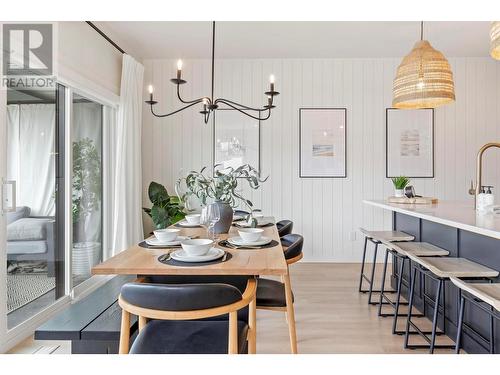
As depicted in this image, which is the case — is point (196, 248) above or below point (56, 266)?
above

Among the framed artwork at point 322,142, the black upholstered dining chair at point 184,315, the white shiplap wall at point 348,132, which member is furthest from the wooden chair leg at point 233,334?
the framed artwork at point 322,142

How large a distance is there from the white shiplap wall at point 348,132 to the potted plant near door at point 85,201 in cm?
116

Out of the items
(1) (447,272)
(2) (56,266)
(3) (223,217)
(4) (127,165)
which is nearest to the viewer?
(1) (447,272)

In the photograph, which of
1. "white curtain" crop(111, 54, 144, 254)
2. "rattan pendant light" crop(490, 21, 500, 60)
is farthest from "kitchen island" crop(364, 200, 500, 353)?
"white curtain" crop(111, 54, 144, 254)

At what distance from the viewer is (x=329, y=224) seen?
4.47 m

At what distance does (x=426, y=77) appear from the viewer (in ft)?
8.68

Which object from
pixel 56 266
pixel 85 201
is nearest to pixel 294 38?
pixel 85 201

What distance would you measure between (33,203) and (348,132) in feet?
11.9

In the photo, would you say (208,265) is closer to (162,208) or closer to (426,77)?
(426,77)

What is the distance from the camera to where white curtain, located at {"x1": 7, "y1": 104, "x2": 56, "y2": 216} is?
2369 mm

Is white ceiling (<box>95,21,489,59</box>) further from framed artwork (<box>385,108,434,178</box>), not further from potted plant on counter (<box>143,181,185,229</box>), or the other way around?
potted plant on counter (<box>143,181,185,229</box>)

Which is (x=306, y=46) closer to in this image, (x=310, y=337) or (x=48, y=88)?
(x=48, y=88)
